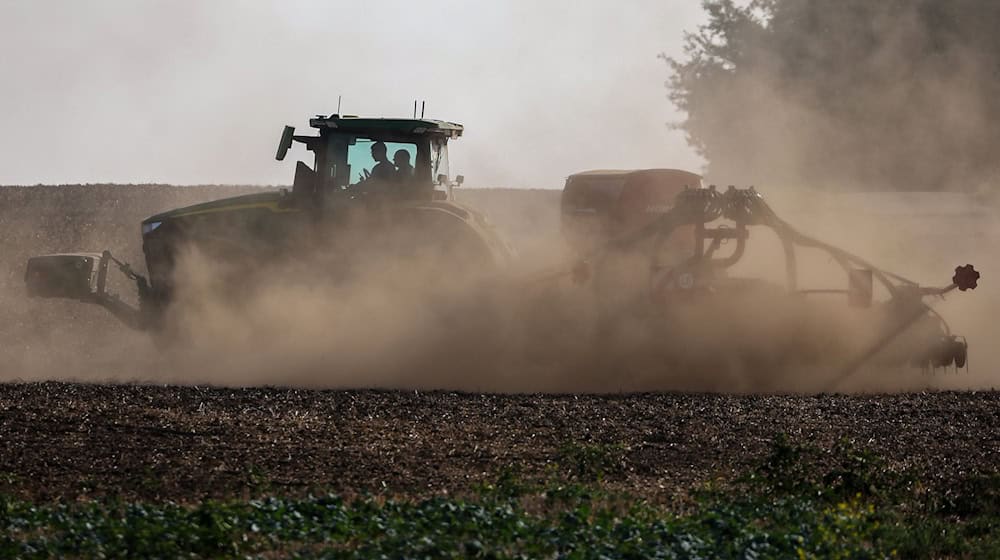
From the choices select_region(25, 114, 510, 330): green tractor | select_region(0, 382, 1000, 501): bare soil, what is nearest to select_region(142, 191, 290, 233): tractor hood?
select_region(25, 114, 510, 330): green tractor

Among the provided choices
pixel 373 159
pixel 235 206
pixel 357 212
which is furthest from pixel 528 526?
pixel 235 206

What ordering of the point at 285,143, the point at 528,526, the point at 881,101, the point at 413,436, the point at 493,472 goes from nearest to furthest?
the point at 528,526 → the point at 493,472 → the point at 413,436 → the point at 285,143 → the point at 881,101

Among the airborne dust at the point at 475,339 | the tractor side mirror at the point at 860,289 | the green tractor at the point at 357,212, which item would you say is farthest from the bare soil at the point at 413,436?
the green tractor at the point at 357,212

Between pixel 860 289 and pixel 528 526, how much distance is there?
31.5ft

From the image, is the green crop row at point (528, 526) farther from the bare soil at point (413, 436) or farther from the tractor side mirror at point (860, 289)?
the tractor side mirror at point (860, 289)

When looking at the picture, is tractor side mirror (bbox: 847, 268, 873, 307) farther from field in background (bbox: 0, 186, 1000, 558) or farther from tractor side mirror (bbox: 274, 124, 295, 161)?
tractor side mirror (bbox: 274, 124, 295, 161)

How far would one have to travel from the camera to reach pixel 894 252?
859 inches

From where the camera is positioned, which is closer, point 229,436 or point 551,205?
point 229,436

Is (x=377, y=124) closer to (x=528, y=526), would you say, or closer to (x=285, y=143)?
(x=285, y=143)

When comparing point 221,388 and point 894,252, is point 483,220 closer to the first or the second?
point 221,388

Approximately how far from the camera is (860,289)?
17109mm

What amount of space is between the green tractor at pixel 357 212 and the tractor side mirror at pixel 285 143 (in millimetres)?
12

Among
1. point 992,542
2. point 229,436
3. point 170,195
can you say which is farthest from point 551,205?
point 992,542

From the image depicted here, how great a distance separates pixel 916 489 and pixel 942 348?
6039 millimetres
